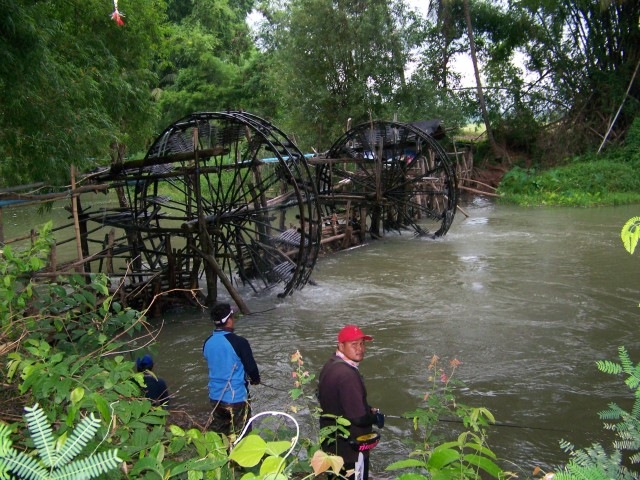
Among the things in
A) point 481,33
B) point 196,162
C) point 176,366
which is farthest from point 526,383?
point 481,33

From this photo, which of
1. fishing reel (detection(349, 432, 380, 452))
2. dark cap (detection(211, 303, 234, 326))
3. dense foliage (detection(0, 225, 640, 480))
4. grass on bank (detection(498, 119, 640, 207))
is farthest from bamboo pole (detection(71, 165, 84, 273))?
grass on bank (detection(498, 119, 640, 207))

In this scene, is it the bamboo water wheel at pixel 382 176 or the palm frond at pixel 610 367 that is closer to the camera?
the palm frond at pixel 610 367

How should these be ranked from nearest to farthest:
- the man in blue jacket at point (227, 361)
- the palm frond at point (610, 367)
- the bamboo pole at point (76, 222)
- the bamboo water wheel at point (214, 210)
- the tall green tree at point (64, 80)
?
the palm frond at point (610, 367)
the man in blue jacket at point (227, 361)
the tall green tree at point (64, 80)
the bamboo pole at point (76, 222)
the bamboo water wheel at point (214, 210)

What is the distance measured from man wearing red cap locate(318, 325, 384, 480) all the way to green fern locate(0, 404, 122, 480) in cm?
242

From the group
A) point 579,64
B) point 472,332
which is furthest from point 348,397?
point 579,64

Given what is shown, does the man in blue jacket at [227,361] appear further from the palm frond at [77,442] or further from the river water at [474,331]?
the palm frond at [77,442]

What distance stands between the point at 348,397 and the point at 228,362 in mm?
1362

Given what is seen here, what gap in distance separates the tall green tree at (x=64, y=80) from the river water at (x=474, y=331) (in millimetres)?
3321

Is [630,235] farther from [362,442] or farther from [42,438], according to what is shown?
[42,438]

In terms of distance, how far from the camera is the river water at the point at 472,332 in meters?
6.30

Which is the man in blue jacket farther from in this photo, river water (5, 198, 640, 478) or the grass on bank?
the grass on bank

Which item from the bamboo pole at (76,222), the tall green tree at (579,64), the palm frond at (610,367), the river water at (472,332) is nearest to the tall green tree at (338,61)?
the tall green tree at (579,64)

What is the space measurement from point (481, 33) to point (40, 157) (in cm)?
2733

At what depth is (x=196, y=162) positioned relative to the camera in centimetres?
915
